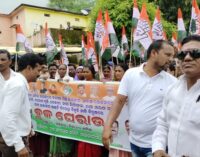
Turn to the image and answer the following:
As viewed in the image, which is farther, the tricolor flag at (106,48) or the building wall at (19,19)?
the building wall at (19,19)

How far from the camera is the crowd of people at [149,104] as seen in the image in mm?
2107

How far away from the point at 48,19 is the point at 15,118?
34412 millimetres

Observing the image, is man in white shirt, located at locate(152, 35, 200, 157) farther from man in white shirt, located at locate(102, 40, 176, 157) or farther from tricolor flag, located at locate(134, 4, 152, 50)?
tricolor flag, located at locate(134, 4, 152, 50)

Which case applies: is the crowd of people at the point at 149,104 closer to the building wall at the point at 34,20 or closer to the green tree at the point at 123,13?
the green tree at the point at 123,13

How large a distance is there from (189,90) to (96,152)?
10.8 ft

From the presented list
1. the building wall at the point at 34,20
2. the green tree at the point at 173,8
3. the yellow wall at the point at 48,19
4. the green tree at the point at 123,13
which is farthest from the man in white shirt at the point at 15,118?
the yellow wall at the point at 48,19

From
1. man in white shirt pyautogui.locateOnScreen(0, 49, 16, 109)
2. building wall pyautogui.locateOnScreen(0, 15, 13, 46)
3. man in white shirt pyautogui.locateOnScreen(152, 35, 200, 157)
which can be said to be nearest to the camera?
man in white shirt pyautogui.locateOnScreen(152, 35, 200, 157)

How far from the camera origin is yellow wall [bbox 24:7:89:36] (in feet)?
116

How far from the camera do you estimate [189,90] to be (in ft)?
7.00

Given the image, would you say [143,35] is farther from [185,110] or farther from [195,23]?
[185,110]

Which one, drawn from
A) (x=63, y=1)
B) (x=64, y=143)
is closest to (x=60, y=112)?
(x=64, y=143)

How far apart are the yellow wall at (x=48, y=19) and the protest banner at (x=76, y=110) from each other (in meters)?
29.5

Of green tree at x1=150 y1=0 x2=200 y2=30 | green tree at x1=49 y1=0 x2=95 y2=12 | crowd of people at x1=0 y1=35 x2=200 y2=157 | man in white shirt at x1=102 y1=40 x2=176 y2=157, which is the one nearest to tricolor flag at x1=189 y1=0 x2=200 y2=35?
crowd of people at x1=0 y1=35 x2=200 y2=157

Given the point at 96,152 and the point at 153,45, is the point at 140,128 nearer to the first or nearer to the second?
the point at 153,45
